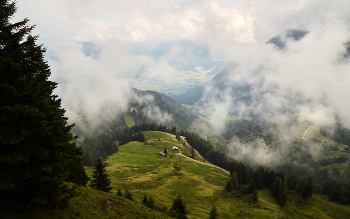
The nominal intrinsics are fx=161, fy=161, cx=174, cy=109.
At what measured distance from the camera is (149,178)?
10556cm

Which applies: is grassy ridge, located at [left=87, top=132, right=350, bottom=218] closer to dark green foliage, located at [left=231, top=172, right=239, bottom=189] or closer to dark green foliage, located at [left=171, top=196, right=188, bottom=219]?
dark green foliage, located at [left=231, top=172, right=239, bottom=189]

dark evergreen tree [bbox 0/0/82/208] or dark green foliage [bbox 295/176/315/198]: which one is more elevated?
dark evergreen tree [bbox 0/0/82/208]

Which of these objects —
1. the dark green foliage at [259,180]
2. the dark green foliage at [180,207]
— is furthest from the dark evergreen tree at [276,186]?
the dark green foliage at [180,207]

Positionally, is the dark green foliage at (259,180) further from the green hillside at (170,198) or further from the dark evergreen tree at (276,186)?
the dark evergreen tree at (276,186)

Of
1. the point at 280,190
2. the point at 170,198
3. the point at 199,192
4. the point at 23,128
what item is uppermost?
the point at 23,128

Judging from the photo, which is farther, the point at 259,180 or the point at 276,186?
the point at 259,180

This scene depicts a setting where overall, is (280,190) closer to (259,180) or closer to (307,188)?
(259,180)

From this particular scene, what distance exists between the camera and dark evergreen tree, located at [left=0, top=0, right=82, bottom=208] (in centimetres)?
1405

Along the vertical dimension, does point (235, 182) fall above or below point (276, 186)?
above

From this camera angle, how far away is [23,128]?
14.9m

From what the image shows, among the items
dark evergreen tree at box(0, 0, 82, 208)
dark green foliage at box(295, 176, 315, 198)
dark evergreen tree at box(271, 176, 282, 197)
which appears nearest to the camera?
dark evergreen tree at box(0, 0, 82, 208)

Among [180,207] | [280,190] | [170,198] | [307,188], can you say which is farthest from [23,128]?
[307,188]

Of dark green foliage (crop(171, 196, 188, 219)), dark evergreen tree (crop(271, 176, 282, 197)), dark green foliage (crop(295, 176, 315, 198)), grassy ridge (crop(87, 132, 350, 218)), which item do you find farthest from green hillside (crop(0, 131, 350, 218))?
dark evergreen tree (crop(271, 176, 282, 197))

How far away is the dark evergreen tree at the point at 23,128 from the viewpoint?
14047mm
